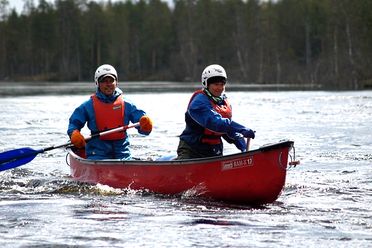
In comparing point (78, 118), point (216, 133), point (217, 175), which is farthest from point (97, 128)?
point (217, 175)

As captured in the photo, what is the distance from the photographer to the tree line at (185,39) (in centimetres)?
6103

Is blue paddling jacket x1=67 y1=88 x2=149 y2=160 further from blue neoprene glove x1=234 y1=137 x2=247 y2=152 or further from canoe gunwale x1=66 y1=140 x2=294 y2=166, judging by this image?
blue neoprene glove x1=234 y1=137 x2=247 y2=152

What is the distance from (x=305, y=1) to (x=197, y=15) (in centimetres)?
1164

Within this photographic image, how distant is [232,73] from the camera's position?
74750 millimetres

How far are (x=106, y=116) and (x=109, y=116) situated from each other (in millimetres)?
44

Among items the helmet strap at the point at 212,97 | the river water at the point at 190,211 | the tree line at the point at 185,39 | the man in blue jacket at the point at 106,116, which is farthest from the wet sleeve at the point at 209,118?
the tree line at the point at 185,39

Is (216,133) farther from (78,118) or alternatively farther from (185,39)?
(185,39)

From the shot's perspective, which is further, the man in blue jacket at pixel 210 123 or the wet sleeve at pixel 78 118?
the wet sleeve at pixel 78 118

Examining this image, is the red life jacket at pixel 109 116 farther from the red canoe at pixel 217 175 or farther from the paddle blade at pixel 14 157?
the paddle blade at pixel 14 157

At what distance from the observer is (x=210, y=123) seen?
1025 cm

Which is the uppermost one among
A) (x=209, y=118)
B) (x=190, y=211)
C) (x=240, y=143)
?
(x=209, y=118)

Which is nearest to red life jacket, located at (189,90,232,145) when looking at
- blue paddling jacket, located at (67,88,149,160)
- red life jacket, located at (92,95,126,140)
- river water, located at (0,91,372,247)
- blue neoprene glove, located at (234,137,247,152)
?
blue neoprene glove, located at (234,137,247,152)

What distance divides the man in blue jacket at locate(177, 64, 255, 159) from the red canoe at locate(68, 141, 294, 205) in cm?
40

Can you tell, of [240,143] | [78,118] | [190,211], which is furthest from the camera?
[78,118]
